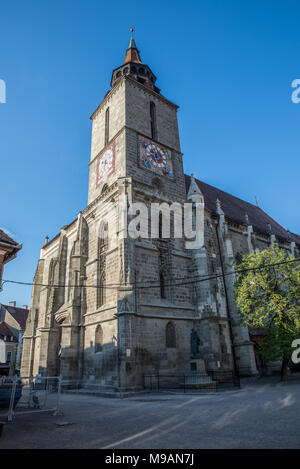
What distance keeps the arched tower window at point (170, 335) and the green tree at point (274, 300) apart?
4.13 meters

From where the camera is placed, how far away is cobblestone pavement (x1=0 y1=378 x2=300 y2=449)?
207 inches

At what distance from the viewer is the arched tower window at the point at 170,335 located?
17086mm

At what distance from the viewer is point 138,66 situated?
28.2 metres

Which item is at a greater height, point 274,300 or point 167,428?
point 274,300

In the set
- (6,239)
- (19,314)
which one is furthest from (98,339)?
(19,314)

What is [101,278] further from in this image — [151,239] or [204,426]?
[204,426]

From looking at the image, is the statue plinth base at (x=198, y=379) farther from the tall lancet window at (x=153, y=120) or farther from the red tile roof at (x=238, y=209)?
the tall lancet window at (x=153, y=120)

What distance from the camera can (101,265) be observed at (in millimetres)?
19766

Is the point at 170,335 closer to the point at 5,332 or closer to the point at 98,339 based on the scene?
the point at 98,339

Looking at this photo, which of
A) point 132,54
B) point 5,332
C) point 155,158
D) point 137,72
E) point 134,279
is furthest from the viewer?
point 5,332

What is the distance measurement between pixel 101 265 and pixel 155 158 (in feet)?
29.5

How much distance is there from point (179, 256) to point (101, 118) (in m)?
14.6

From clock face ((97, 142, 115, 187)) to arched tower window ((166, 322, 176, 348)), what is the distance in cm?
1147
